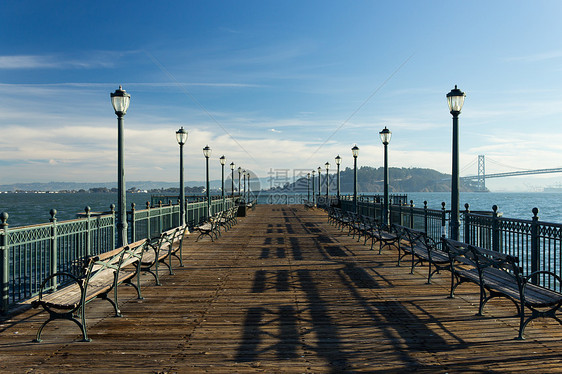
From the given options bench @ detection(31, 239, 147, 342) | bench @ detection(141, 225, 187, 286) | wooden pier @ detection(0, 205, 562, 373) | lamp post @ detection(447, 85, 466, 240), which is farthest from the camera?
lamp post @ detection(447, 85, 466, 240)

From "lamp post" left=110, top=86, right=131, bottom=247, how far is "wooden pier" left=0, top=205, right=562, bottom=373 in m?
2.23

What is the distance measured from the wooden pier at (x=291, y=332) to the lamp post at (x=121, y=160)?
2227 millimetres

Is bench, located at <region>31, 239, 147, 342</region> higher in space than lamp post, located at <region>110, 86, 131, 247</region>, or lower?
lower

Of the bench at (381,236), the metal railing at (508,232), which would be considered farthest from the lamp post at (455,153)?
the bench at (381,236)

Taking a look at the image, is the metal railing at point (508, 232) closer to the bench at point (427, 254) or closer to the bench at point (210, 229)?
the bench at point (427, 254)

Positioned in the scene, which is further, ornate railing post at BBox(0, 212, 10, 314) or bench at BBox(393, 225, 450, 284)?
bench at BBox(393, 225, 450, 284)

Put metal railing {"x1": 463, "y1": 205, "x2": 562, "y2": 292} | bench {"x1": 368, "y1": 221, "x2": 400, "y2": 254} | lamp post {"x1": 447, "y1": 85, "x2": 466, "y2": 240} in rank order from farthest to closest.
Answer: bench {"x1": 368, "y1": 221, "x2": 400, "y2": 254} → lamp post {"x1": 447, "y1": 85, "x2": 466, "y2": 240} → metal railing {"x1": 463, "y1": 205, "x2": 562, "y2": 292}

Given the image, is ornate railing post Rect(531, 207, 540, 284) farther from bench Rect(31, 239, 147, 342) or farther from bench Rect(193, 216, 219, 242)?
bench Rect(193, 216, 219, 242)

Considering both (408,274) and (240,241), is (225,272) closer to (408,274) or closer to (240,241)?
(408,274)

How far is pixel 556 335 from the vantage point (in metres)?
5.32

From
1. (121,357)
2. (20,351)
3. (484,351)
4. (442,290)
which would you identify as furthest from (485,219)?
(20,351)

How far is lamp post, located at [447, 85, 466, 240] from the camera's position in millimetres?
10633

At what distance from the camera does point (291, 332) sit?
550 cm

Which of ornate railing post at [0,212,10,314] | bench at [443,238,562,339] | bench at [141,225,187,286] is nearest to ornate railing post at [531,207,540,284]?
bench at [443,238,562,339]
